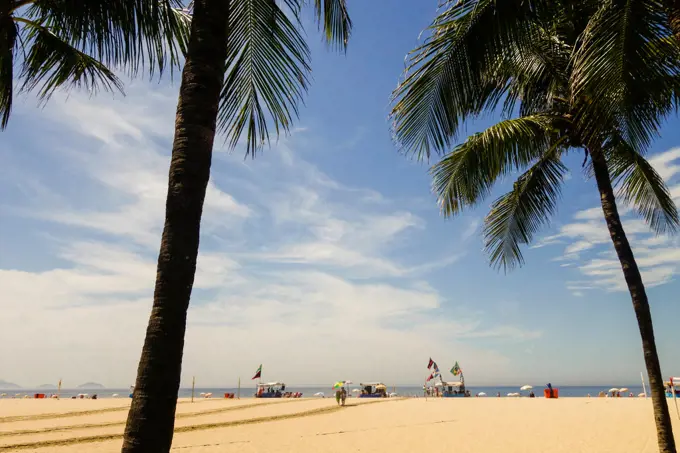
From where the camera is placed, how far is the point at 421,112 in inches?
221

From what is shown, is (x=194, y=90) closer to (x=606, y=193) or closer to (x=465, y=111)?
(x=465, y=111)

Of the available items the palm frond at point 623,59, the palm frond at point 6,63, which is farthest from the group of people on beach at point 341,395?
the palm frond at point 623,59

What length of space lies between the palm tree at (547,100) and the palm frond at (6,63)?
5.31 metres

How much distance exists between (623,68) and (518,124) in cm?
345

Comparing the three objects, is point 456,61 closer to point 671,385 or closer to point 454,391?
point 671,385

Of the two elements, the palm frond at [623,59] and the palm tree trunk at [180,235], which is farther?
the palm frond at [623,59]

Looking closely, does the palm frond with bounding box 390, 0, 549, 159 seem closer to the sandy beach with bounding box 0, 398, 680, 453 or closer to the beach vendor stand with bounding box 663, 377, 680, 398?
the sandy beach with bounding box 0, 398, 680, 453

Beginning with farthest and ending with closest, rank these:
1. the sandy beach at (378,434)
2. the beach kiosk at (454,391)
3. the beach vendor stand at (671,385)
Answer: the beach kiosk at (454,391) → the beach vendor stand at (671,385) → the sandy beach at (378,434)

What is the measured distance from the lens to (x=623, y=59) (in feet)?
15.1

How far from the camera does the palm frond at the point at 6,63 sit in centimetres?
597

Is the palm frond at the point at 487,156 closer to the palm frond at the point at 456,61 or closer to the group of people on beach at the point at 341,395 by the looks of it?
the palm frond at the point at 456,61

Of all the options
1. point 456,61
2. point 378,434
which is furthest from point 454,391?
point 456,61

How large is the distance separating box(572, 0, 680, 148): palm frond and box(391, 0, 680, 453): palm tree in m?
0.01

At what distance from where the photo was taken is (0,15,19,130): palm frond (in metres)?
5.97
